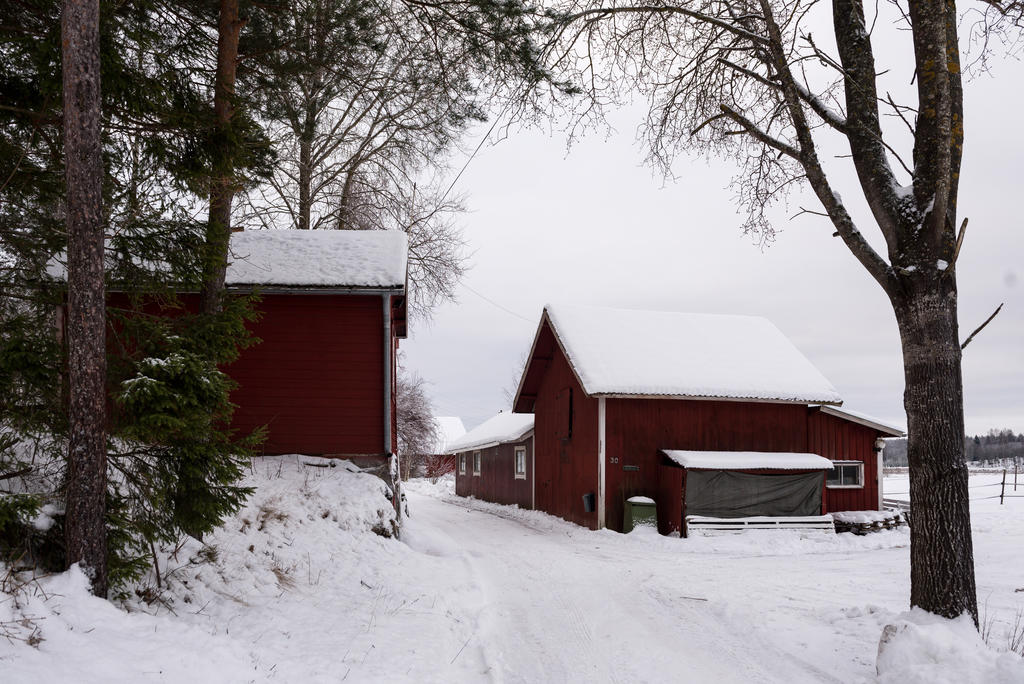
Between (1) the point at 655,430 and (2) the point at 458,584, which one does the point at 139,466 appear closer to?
(2) the point at 458,584

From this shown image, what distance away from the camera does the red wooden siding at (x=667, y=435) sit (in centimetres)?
1769

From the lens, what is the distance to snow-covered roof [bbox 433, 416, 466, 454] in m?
63.4

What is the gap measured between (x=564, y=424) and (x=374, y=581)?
40.4 feet

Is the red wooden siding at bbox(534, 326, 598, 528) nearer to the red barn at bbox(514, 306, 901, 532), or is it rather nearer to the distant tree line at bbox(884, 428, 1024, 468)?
the red barn at bbox(514, 306, 901, 532)

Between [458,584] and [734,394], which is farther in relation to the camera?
[734,394]

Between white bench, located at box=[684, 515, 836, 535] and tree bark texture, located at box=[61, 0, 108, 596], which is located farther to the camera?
white bench, located at box=[684, 515, 836, 535]

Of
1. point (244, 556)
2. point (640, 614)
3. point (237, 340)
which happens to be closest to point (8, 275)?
point (237, 340)

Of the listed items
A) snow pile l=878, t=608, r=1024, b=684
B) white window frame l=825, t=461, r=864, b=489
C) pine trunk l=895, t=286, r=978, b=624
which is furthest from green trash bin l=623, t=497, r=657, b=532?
snow pile l=878, t=608, r=1024, b=684

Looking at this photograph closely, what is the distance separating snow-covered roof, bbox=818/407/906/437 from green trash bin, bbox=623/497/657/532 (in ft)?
20.3

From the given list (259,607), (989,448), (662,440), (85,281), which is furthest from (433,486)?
(989,448)

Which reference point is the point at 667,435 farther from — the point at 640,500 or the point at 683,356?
the point at 683,356

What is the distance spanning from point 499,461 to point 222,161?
22.6 m

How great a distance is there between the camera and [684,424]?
60.0 ft

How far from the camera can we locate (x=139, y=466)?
6332 millimetres
